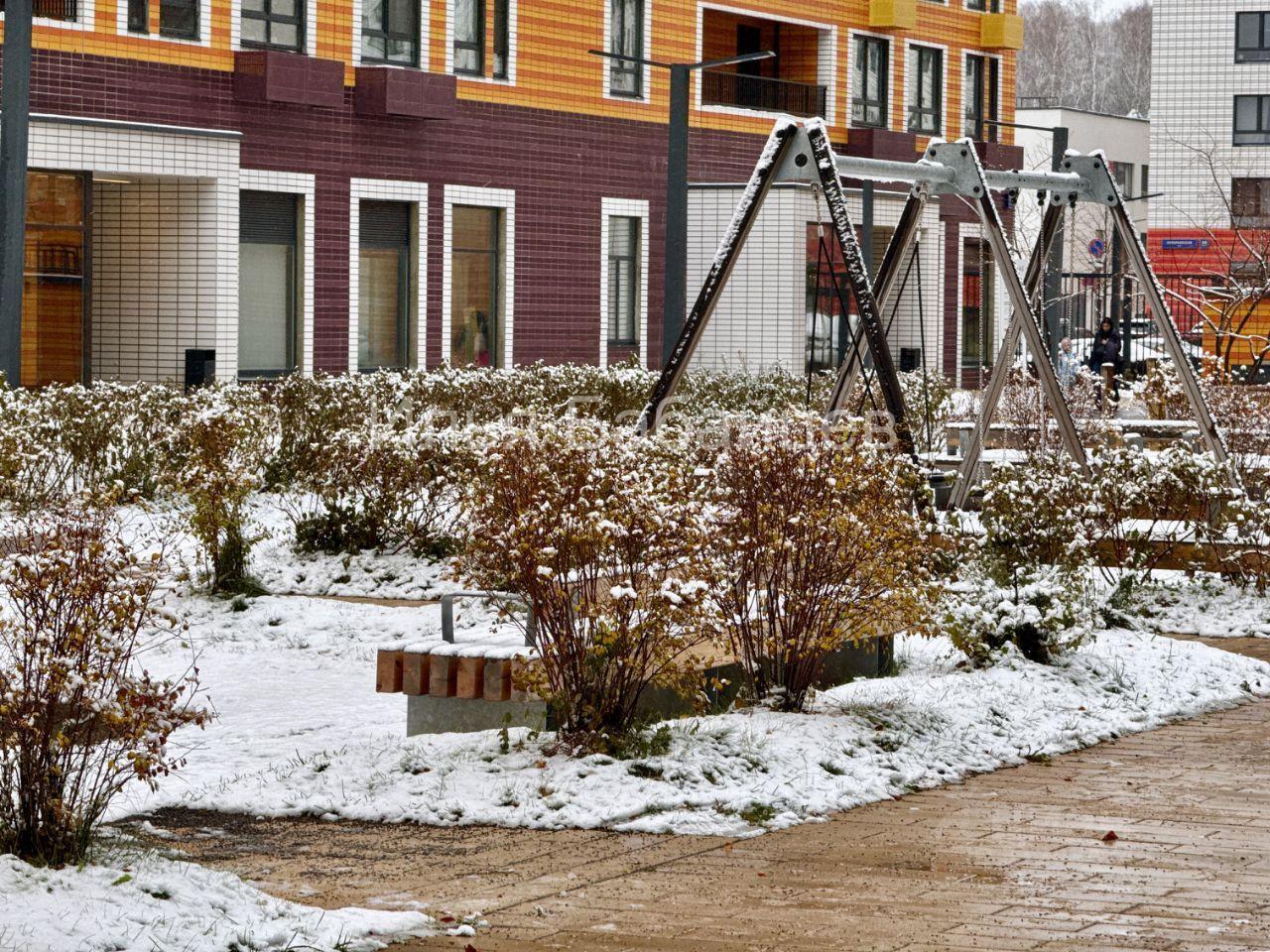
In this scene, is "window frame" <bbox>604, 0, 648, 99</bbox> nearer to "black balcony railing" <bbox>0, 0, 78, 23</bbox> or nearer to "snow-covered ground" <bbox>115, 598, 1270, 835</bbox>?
"black balcony railing" <bbox>0, 0, 78, 23</bbox>

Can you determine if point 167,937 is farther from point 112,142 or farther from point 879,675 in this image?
point 112,142

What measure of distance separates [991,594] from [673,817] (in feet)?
12.1

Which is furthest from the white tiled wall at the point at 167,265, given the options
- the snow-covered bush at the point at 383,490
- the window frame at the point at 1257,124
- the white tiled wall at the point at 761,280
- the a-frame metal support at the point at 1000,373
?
the window frame at the point at 1257,124

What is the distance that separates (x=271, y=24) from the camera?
29.3 meters

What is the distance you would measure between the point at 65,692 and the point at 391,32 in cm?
2537

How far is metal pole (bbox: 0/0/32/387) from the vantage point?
722 inches

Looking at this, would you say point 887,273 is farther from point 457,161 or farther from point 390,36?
point 457,161

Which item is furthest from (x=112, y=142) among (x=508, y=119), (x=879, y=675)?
(x=879, y=675)

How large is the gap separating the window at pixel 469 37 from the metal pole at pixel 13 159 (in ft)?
46.0


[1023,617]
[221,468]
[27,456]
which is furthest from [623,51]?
[1023,617]

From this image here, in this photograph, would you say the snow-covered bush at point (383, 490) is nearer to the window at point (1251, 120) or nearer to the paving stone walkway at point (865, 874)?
the paving stone walkway at point (865, 874)

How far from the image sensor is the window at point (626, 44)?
115 ft

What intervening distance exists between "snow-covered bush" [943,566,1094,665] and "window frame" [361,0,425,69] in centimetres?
2130

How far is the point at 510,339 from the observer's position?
3300cm
